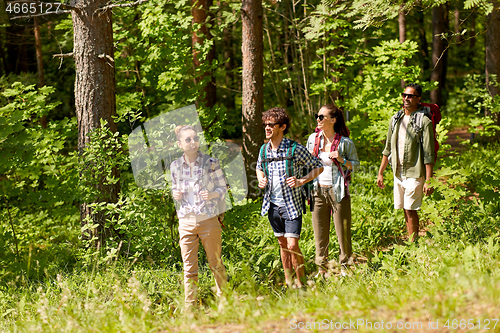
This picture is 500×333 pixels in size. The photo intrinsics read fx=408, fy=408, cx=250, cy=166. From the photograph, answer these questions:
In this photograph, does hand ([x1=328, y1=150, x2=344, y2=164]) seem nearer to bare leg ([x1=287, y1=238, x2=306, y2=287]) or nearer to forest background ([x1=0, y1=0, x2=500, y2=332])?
Answer: bare leg ([x1=287, y1=238, x2=306, y2=287])

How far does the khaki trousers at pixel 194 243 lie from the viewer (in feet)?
13.3

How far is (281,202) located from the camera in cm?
423

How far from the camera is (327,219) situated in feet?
15.5

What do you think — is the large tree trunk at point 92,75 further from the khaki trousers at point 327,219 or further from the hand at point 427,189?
the hand at point 427,189

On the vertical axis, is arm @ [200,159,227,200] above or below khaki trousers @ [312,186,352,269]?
above

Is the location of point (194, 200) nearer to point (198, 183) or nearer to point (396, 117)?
point (198, 183)

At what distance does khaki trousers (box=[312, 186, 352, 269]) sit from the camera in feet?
15.3

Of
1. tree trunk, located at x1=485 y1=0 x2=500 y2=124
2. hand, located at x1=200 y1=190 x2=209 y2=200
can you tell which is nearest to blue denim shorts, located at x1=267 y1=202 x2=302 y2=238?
hand, located at x1=200 y1=190 x2=209 y2=200

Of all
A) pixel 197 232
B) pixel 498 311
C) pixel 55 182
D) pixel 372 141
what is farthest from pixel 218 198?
pixel 372 141

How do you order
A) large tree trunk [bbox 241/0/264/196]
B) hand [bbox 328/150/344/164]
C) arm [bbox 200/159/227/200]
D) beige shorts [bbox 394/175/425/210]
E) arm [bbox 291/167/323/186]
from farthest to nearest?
large tree trunk [bbox 241/0/264/196] → beige shorts [bbox 394/175/425/210] → hand [bbox 328/150/344/164] → arm [bbox 291/167/323/186] → arm [bbox 200/159/227/200]

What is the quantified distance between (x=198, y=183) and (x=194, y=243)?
0.61 m

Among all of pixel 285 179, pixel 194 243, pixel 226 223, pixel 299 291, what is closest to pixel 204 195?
pixel 194 243

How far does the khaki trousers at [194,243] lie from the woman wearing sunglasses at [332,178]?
4.00ft

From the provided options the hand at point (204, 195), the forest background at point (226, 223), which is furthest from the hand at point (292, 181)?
the forest background at point (226, 223)
